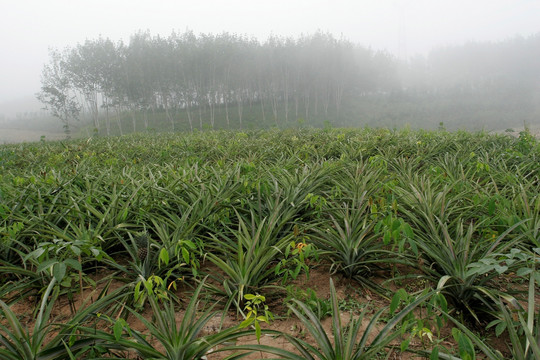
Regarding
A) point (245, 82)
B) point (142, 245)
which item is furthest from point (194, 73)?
point (142, 245)

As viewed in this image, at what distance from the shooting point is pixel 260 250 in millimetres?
1671

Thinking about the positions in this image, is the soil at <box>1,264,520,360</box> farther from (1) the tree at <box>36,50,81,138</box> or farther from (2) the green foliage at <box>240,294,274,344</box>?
(1) the tree at <box>36,50,81,138</box>

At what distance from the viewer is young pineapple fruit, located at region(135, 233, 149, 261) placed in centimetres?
172

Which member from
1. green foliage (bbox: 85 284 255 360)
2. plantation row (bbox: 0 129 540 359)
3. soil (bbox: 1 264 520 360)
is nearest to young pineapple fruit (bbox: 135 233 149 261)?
plantation row (bbox: 0 129 540 359)

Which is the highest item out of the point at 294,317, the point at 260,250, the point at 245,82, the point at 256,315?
the point at 245,82

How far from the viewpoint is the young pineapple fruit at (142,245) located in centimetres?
172

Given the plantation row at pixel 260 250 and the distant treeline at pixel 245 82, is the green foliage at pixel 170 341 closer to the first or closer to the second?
the plantation row at pixel 260 250

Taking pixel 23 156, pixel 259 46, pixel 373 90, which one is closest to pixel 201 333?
pixel 23 156

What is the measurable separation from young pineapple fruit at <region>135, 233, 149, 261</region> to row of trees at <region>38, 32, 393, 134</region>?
98.9ft

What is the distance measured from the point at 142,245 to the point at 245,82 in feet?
127

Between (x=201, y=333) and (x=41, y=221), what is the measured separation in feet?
4.76

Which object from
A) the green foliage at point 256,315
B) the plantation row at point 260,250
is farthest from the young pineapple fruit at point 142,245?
the green foliage at point 256,315

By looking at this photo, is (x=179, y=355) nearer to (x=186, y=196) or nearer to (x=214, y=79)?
(x=186, y=196)

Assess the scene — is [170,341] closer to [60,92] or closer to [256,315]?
[256,315]
